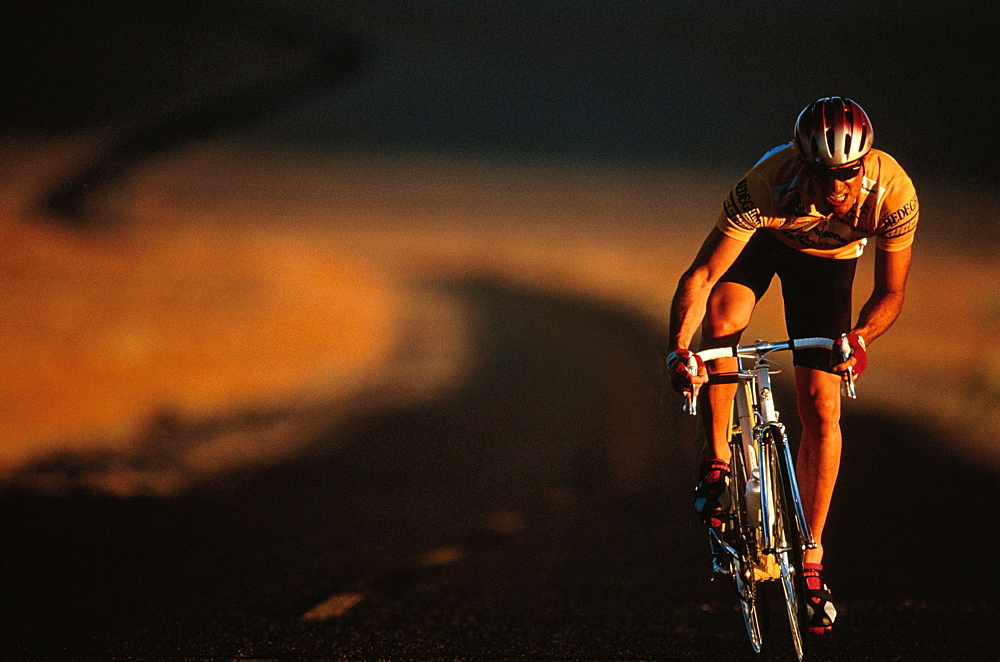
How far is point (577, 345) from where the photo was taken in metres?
4.66

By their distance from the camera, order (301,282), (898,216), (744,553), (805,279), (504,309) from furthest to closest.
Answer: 1. (504,309)
2. (301,282)
3. (805,279)
4. (744,553)
5. (898,216)

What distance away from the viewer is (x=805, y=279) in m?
→ 3.08

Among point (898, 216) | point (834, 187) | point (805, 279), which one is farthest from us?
point (805, 279)

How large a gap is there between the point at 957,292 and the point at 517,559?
7.97 ft

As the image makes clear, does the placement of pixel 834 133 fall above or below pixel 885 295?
above

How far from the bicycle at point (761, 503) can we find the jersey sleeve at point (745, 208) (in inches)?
14.9

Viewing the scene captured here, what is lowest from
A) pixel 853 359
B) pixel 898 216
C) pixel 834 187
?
→ pixel 853 359

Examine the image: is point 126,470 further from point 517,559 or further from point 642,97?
point 642,97

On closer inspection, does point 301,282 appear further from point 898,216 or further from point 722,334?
point 898,216

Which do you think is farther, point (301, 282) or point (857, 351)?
point (301, 282)

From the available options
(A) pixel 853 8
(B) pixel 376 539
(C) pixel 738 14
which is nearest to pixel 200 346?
(B) pixel 376 539

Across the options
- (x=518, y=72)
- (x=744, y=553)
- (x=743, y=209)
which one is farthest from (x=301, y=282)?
(x=744, y=553)

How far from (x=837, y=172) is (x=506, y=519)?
2.63 m

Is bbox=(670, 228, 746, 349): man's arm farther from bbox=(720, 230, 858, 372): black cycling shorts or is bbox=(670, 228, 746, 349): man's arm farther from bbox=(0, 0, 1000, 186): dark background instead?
bbox=(0, 0, 1000, 186): dark background
